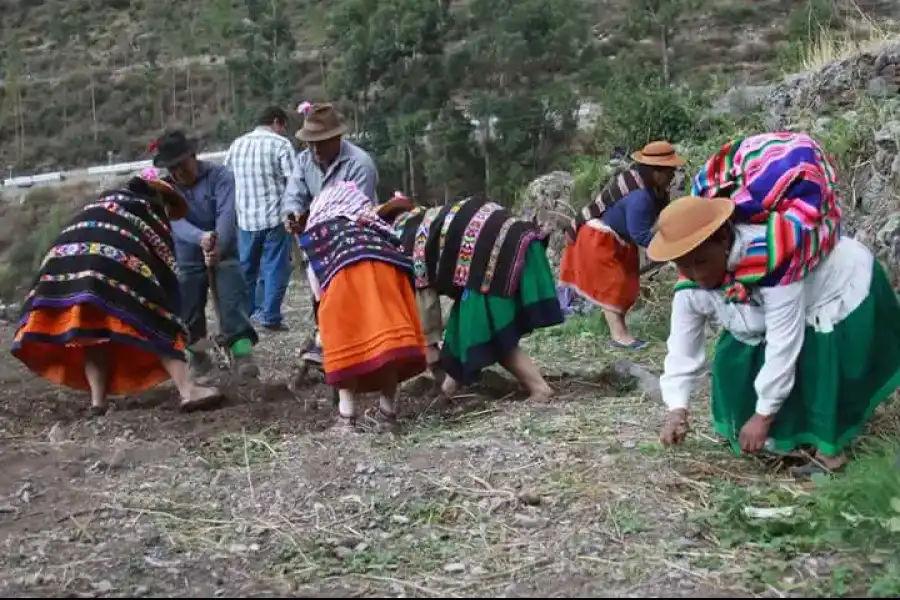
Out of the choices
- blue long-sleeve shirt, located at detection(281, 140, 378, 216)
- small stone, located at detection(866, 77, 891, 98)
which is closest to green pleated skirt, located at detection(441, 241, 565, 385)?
blue long-sleeve shirt, located at detection(281, 140, 378, 216)

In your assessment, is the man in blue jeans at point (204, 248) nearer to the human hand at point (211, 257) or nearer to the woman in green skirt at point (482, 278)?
the human hand at point (211, 257)

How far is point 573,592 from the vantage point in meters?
2.78

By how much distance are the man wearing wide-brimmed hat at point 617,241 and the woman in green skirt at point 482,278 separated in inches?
54.8

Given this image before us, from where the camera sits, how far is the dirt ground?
2928mm

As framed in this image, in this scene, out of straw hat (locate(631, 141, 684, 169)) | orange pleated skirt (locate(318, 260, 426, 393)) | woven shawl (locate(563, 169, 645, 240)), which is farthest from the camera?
woven shawl (locate(563, 169, 645, 240))

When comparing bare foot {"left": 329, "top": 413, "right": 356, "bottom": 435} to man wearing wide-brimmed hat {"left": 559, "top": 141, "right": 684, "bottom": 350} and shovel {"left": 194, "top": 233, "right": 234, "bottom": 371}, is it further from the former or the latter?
man wearing wide-brimmed hat {"left": 559, "top": 141, "right": 684, "bottom": 350}

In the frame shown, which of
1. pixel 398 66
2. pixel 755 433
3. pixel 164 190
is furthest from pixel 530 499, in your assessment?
pixel 398 66

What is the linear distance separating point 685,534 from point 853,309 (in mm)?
1020

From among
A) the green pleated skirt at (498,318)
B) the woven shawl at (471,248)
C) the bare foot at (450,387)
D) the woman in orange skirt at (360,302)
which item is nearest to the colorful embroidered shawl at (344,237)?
the woman in orange skirt at (360,302)

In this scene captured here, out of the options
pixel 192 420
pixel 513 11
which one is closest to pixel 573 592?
pixel 192 420

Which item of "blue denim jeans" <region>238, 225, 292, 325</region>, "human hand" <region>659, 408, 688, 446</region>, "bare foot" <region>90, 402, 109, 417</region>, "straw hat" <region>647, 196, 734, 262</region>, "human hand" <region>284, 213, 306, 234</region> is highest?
"straw hat" <region>647, 196, 734, 262</region>

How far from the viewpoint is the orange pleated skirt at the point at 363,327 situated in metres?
4.39

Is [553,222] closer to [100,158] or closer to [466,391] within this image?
[466,391]

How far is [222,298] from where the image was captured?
614 cm
